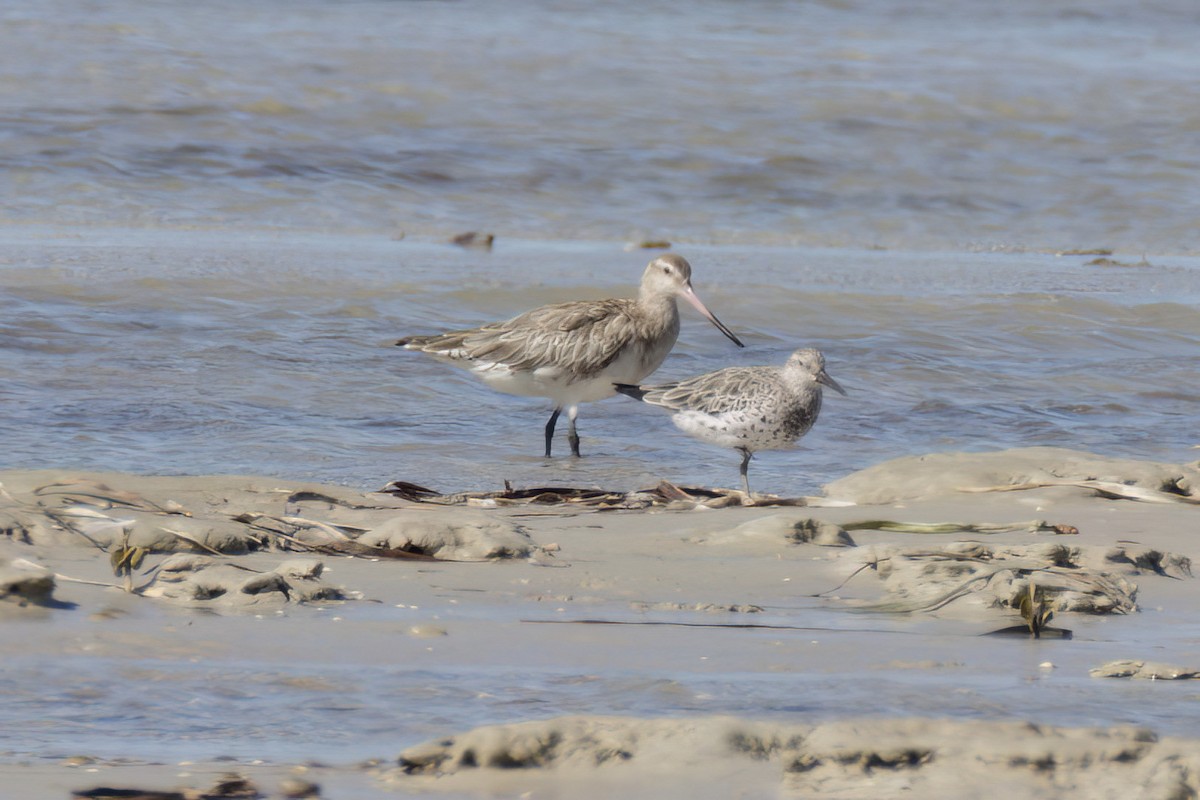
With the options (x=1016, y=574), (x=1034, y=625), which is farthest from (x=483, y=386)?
(x=1034, y=625)

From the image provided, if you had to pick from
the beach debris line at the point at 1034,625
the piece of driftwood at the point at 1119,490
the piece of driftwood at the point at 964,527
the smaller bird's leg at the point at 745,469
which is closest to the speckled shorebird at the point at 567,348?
the smaller bird's leg at the point at 745,469

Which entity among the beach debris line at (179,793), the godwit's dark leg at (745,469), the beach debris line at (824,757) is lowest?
the godwit's dark leg at (745,469)

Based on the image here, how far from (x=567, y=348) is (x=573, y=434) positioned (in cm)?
51

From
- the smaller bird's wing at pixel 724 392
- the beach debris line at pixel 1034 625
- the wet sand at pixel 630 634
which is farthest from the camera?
the smaller bird's wing at pixel 724 392

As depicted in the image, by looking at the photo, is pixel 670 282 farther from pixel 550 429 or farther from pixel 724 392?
pixel 724 392

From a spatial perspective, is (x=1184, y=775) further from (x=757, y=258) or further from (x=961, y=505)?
(x=757, y=258)

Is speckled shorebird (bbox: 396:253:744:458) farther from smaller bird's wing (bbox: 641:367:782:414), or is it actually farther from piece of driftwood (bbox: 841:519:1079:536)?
piece of driftwood (bbox: 841:519:1079:536)

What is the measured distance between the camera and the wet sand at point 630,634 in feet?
8.55

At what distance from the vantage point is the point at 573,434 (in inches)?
299

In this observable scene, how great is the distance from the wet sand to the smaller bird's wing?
986 mm

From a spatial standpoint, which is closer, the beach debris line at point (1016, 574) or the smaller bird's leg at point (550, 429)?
the beach debris line at point (1016, 574)

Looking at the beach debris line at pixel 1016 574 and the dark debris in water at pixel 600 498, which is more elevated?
the beach debris line at pixel 1016 574

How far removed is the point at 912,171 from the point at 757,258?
12.5 ft

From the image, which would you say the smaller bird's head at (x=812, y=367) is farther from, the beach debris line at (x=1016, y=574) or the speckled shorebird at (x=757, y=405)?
the beach debris line at (x=1016, y=574)
